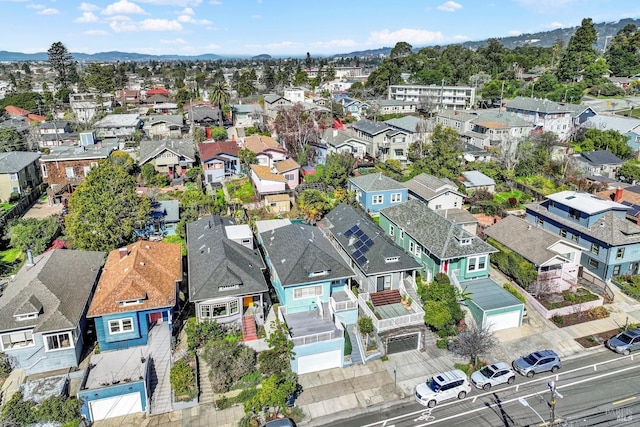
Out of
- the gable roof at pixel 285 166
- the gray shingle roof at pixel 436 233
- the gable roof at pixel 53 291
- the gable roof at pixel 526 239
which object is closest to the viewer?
the gable roof at pixel 53 291

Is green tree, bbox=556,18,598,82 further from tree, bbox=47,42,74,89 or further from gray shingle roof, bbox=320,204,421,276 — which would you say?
tree, bbox=47,42,74,89

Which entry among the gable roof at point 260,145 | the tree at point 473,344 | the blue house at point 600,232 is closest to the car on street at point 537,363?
the tree at point 473,344

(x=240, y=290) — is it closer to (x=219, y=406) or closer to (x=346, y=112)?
(x=219, y=406)

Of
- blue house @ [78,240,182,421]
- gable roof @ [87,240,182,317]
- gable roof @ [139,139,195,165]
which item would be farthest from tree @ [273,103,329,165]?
blue house @ [78,240,182,421]

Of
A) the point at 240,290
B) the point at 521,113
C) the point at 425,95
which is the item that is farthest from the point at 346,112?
the point at 240,290

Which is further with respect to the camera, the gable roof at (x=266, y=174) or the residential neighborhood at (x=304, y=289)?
the gable roof at (x=266, y=174)

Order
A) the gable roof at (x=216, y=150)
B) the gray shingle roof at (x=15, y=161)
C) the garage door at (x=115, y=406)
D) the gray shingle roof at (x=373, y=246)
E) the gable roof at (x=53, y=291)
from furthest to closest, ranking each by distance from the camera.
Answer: the gable roof at (x=216, y=150), the gray shingle roof at (x=15, y=161), the gray shingle roof at (x=373, y=246), the gable roof at (x=53, y=291), the garage door at (x=115, y=406)

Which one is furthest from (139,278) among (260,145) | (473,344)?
(260,145)

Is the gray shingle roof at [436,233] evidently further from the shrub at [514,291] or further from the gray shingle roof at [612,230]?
the gray shingle roof at [612,230]
